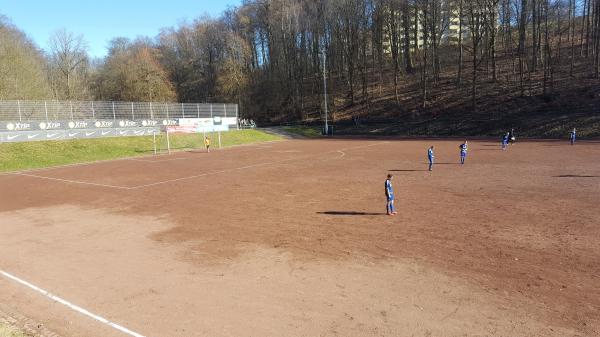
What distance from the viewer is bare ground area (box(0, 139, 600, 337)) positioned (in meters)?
7.31

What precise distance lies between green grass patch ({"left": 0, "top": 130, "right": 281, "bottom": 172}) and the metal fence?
2.83m

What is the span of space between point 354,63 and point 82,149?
158 feet

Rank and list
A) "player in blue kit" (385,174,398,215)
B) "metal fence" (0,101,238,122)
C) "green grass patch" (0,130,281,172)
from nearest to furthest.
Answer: "player in blue kit" (385,174,398,215) → "green grass patch" (0,130,281,172) → "metal fence" (0,101,238,122)

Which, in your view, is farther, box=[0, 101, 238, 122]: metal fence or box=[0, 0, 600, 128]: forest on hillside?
box=[0, 0, 600, 128]: forest on hillside

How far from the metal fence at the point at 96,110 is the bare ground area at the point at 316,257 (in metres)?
18.0

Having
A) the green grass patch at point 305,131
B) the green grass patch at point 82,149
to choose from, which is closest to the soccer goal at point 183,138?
the green grass patch at point 82,149

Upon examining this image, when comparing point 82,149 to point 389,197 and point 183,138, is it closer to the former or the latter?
point 183,138

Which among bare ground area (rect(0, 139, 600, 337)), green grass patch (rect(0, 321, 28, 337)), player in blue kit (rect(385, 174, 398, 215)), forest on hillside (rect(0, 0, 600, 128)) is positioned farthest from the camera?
forest on hillside (rect(0, 0, 600, 128))

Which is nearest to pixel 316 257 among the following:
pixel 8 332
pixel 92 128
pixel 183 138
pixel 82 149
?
pixel 8 332

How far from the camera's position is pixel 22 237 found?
44.0 ft

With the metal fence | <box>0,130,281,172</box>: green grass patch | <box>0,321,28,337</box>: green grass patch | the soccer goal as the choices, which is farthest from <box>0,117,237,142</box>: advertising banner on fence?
<box>0,321,28,337</box>: green grass patch

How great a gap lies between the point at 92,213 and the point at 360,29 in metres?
58.7

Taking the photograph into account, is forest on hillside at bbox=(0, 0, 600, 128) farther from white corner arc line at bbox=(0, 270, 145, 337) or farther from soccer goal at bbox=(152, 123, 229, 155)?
white corner arc line at bbox=(0, 270, 145, 337)

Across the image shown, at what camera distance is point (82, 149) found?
3769 centimetres
